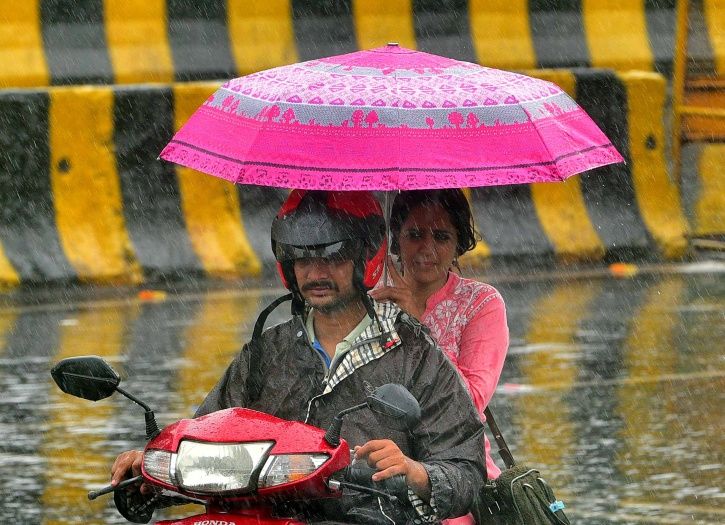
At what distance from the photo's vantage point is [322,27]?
43.1ft

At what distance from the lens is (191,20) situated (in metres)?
12.9

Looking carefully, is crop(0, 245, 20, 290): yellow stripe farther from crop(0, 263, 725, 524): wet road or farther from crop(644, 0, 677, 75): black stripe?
crop(644, 0, 677, 75): black stripe

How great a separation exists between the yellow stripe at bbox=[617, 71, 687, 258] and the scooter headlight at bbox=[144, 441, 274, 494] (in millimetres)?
9114

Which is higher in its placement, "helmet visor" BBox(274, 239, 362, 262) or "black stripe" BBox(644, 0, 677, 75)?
"helmet visor" BBox(274, 239, 362, 262)

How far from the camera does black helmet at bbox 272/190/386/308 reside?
390 cm

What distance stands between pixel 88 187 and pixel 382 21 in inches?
109

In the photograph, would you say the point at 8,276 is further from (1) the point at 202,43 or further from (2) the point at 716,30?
(2) the point at 716,30

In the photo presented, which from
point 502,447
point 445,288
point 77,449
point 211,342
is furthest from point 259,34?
point 502,447

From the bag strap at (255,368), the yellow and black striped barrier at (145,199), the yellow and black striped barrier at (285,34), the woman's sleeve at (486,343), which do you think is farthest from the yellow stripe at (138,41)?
the bag strap at (255,368)

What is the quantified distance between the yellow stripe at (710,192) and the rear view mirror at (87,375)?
9499 millimetres

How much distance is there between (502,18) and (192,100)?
9.33 ft

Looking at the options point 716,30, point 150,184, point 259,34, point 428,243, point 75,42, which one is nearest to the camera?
point 428,243

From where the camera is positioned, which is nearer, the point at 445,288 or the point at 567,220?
the point at 445,288

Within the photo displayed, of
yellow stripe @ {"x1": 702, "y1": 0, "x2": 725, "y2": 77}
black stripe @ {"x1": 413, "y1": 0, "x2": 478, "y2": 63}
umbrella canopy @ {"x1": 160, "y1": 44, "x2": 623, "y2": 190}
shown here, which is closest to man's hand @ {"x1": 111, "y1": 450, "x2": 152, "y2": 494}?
umbrella canopy @ {"x1": 160, "y1": 44, "x2": 623, "y2": 190}
